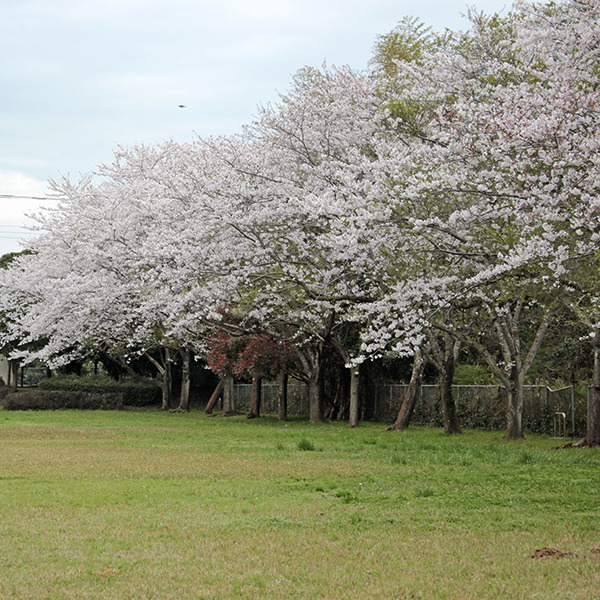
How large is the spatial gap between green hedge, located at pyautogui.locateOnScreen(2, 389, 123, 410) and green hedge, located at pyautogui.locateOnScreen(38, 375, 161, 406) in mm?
859

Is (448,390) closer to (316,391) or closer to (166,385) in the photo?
(316,391)

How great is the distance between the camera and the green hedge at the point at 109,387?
37.1 m

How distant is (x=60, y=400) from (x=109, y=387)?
11.5ft

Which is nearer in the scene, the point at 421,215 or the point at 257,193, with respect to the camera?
the point at 421,215

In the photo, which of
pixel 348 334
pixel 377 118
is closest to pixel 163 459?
pixel 377 118

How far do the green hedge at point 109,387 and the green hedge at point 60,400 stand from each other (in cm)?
86

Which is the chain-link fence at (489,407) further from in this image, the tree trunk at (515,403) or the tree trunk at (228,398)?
the tree trunk at (228,398)

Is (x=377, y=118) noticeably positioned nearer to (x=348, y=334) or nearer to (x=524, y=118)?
(x=524, y=118)

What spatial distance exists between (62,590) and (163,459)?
8.14 meters

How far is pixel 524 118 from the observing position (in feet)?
31.6

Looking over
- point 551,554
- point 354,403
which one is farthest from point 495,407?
point 551,554

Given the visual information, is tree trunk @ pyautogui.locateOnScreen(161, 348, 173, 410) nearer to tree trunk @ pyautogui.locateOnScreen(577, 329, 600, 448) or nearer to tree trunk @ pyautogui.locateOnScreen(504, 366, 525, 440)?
tree trunk @ pyautogui.locateOnScreen(504, 366, 525, 440)

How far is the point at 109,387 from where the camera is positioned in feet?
124

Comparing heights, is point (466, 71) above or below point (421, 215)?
above
